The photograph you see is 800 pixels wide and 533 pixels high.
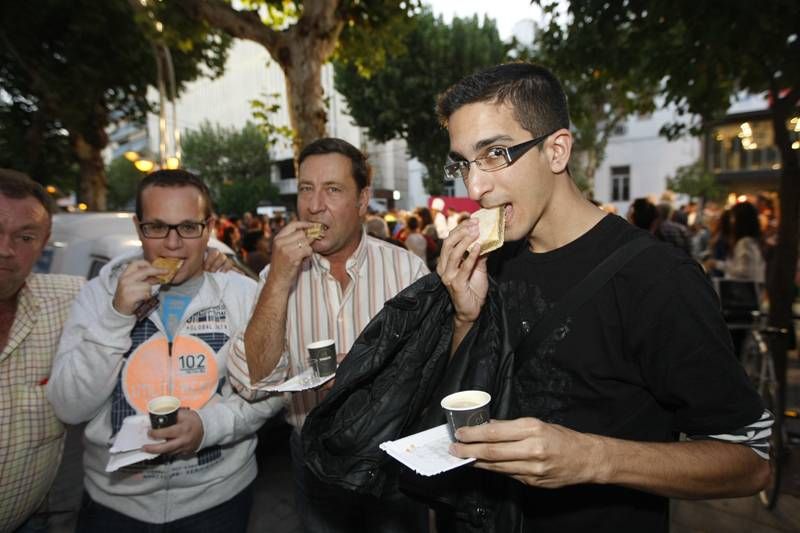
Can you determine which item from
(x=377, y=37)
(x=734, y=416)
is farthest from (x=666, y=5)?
(x=377, y=37)

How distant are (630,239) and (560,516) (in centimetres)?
106

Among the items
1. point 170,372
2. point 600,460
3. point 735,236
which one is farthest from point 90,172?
point 600,460

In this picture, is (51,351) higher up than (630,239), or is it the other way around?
(630,239)

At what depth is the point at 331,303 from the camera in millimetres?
2920

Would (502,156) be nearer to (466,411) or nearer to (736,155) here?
(466,411)

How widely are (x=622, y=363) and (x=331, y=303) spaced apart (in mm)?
1731

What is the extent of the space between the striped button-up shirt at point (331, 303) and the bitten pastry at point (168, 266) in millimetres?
481

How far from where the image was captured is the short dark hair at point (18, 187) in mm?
2354

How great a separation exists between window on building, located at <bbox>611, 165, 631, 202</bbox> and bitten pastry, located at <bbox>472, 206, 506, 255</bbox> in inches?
1612

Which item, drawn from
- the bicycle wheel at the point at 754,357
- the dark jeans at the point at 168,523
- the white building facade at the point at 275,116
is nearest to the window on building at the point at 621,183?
the white building facade at the point at 275,116

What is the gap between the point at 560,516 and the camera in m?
1.80

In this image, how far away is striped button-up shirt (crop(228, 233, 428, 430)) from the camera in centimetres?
287

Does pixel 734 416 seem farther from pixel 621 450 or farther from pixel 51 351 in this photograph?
pixel 51 351

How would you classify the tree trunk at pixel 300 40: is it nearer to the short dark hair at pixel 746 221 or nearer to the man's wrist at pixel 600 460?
the short dark hair at pixel 746 221
